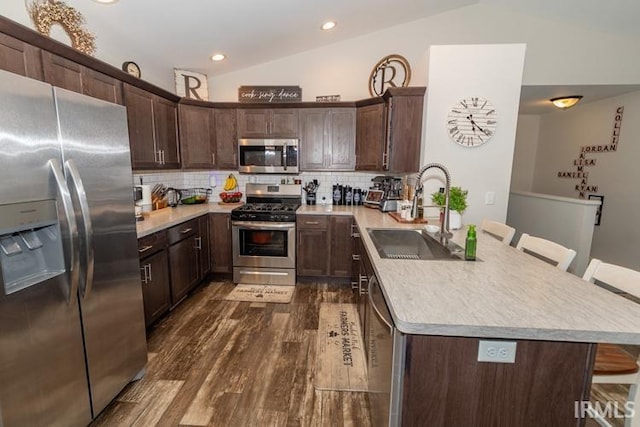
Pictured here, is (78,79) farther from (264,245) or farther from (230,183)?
(264,245)

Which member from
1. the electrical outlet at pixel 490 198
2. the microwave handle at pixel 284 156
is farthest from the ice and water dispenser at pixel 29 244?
the electrical outlet at pixel 490 198

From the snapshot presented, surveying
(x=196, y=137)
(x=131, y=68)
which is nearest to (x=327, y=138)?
(x=196, y=137)

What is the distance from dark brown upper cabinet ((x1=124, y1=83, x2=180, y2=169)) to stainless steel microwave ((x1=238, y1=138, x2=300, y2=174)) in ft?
2.59

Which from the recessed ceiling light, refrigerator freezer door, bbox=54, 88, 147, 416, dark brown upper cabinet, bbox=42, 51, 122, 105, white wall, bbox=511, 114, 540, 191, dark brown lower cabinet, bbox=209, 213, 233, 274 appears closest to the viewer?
refrigerator freezer door, bbox=54, 88, 147, 416

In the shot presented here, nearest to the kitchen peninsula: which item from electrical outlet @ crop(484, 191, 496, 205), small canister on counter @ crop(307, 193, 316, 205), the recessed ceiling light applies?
electrical outlet @ crop(484, 191, 496, 205)

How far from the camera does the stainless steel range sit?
11.6ft

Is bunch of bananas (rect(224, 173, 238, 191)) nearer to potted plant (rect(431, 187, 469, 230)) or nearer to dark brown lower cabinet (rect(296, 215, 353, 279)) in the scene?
dark brown lower cabinet (rect(296, 215, 353, 279))

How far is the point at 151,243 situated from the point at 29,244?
3.96ft

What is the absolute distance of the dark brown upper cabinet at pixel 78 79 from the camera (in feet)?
6.20

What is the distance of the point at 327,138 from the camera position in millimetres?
3787

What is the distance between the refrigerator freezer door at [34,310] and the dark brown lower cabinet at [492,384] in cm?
152

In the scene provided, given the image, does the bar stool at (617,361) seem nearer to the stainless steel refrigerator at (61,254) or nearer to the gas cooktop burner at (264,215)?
the stainless steel refrigerator at (61,254)

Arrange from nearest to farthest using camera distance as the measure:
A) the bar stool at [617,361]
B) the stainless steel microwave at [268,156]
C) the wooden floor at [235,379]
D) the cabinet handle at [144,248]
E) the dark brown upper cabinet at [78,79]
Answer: the bar stool at [617,361], the wooden floor at [235,379], the dark brown upper cabinet at [78,79], the cabinet handle at [144,248], the stainless steel microwave at [268,156]

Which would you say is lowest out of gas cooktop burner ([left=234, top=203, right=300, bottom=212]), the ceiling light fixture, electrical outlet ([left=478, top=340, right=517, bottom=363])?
electrical outlet ([left=478, top=340, right=517, bottom=363])
